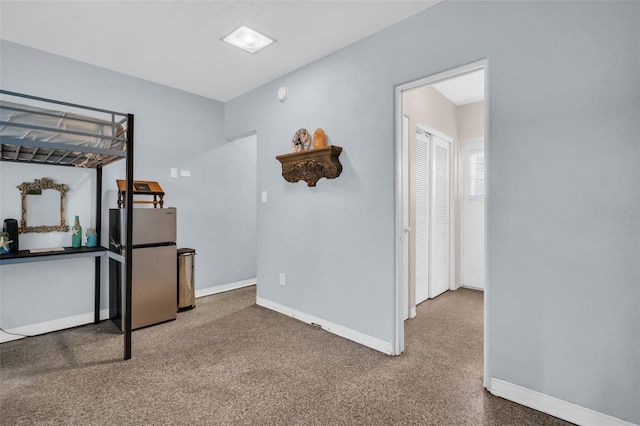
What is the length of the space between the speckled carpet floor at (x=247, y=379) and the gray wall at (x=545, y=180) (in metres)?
0.33

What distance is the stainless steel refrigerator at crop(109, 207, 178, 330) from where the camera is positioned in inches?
117

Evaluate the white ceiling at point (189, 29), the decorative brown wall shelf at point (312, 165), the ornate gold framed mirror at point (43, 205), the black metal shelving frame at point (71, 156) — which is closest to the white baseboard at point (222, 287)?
the black metal shelving frame at point (71, 156)

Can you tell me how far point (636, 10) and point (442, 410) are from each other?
88.2 inches

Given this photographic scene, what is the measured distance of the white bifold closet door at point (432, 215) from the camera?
3735 mm

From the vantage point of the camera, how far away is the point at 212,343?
8.76 feet

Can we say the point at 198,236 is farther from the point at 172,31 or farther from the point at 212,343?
the point at 172,31

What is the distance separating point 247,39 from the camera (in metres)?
2.67

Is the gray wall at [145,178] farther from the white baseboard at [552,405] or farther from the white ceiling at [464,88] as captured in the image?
the white baseboard at [552,405]

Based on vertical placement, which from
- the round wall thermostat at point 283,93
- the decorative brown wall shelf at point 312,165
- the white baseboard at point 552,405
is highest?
the round wall thermostat at point 283,93

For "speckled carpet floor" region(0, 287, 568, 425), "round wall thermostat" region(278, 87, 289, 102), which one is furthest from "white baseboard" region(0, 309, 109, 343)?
"round wall thermostat" region(278, 87, 289, 102)

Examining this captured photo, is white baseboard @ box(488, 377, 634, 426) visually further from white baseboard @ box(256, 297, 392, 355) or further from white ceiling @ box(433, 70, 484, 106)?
white ceiling @ box(433, 70, 484, 106)

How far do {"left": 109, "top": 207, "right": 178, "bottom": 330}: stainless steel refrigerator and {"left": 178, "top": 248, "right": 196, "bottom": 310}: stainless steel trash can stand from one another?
0.23 m

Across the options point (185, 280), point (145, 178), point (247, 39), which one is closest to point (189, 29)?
point (247, 39)

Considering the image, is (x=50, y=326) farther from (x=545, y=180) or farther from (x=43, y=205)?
(x=545, y=180)
